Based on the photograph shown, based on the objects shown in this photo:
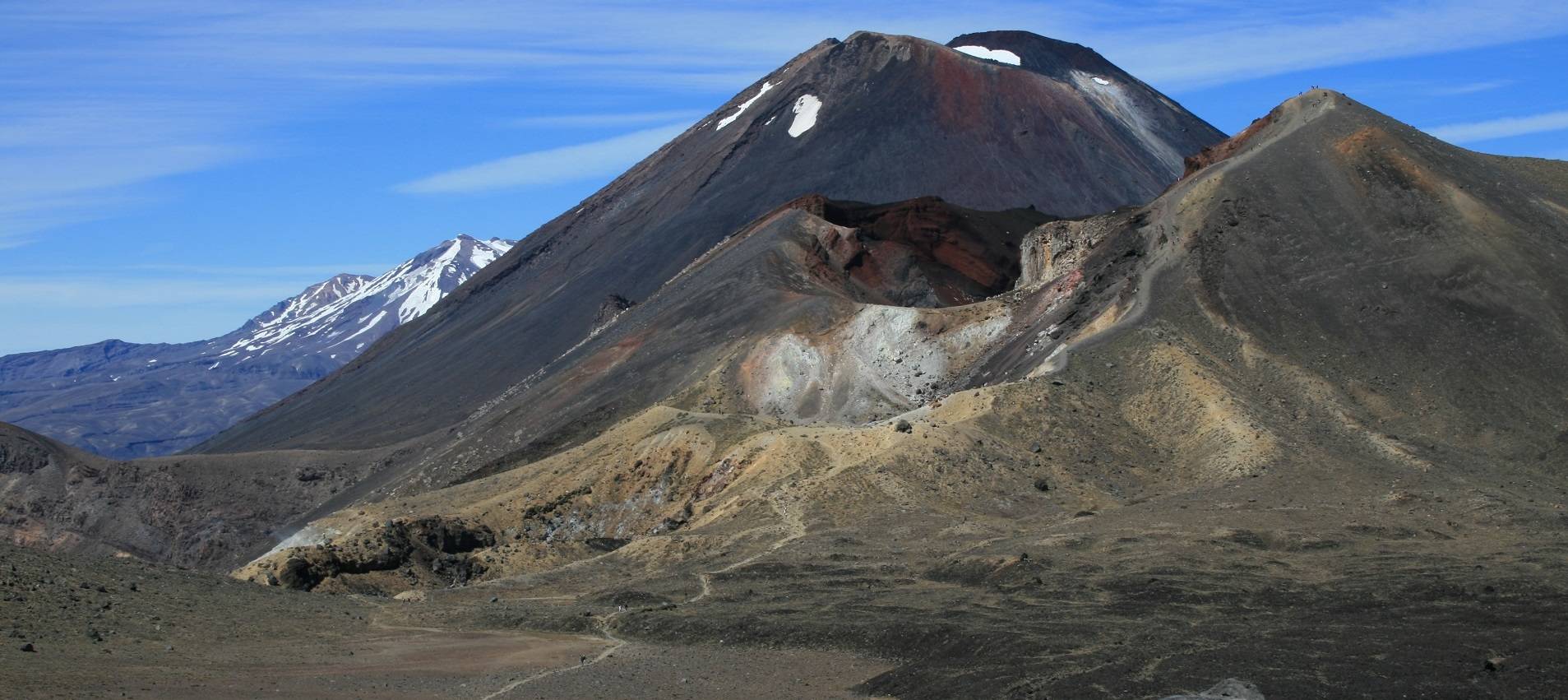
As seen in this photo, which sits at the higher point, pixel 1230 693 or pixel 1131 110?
pixel 1131 110

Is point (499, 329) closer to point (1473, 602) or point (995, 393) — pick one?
point (995, 393)

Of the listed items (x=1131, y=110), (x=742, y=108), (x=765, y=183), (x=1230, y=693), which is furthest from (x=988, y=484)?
(x=1131, y=110)

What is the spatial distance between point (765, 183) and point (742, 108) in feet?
100.0

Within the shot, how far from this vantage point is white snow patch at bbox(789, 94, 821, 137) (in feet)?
512

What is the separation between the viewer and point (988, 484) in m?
58.0

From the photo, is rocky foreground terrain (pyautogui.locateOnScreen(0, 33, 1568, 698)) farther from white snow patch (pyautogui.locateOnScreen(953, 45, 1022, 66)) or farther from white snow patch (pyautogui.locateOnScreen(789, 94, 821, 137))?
white snow patch (pyautogui.locateOnScreen(953, 45, 1022, 66))

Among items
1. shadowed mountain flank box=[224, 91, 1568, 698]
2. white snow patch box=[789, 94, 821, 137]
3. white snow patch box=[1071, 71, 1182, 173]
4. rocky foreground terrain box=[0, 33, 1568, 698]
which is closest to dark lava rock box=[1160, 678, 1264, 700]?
rocky foreground terrain box=[0, 33, 1568, 698]

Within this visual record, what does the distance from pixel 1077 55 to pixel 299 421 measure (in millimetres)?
92027

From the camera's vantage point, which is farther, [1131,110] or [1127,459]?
[1131,110]

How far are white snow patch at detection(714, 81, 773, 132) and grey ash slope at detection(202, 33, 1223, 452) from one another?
28cm

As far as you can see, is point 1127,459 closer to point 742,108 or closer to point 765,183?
point 765,183

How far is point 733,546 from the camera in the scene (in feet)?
177

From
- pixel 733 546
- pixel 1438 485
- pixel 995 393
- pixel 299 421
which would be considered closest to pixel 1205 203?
pixel 995 393

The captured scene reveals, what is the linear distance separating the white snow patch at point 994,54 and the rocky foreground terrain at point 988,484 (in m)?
69.2
